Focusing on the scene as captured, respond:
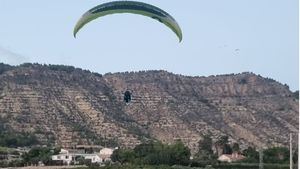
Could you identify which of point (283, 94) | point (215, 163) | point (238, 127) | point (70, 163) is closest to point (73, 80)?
point (238, 127)

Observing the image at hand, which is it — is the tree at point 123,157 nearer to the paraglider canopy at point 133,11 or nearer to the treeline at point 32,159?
the treeline at point 32,159

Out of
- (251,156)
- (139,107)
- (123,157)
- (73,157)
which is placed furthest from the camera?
(139,107)

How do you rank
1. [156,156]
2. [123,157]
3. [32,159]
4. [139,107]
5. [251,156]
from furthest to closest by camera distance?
[139,107], [251,156], [32,159], [123,157], [156,156]

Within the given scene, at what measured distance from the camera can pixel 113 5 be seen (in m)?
22.7

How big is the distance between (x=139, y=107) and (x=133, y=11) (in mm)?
109621

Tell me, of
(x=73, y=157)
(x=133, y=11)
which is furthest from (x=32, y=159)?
(x=133, y=11)

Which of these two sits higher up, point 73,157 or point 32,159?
point 73,157

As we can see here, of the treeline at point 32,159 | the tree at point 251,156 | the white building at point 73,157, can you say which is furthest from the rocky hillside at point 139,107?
the treeline at point 32,159

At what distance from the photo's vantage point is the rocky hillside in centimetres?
11444

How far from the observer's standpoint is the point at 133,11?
22.8m

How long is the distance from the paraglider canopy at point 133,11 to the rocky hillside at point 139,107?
277 feet

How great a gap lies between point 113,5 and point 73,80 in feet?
364

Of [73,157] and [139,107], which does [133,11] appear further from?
[139,107]

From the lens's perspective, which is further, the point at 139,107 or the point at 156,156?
the point at 139,107
